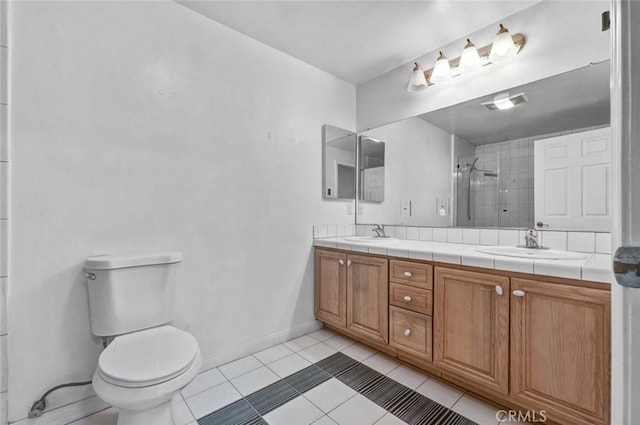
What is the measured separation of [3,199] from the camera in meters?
1.24

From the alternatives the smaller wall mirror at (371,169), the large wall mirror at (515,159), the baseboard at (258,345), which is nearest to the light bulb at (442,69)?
the large wall mirror at (515,159)

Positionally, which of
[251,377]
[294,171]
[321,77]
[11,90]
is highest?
[321,77]

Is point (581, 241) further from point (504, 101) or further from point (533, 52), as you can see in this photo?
point (533, 52)

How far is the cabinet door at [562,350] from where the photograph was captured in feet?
3.76

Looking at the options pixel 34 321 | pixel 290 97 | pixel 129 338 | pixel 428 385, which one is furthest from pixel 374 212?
pixel 34 321

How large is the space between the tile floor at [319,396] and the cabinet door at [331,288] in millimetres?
309

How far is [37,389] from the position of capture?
1.32m

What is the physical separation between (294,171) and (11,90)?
1.59 metres

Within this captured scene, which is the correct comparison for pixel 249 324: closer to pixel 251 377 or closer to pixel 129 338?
pixel 251 377

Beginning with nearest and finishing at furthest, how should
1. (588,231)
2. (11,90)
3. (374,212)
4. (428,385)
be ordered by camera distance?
(11,90) → (588,231) → (428,385) → (374,212)

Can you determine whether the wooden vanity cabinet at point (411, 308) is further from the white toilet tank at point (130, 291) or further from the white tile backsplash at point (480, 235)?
the white toilet tank at point (130, 291)

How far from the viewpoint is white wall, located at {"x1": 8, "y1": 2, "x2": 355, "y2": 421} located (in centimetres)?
132

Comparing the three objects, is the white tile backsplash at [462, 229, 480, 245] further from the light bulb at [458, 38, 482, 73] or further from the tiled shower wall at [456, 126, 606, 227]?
the light bulb at [458, 38, 482, 73]

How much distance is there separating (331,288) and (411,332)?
0.74 m
